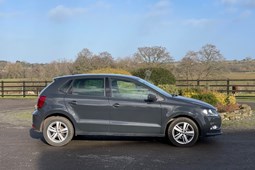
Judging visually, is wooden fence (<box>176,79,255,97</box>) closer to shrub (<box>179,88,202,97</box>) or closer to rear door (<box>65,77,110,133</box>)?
shrub (<box>179,88,202,97</box>)

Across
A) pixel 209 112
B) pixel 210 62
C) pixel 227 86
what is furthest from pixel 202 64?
pixel 209 112

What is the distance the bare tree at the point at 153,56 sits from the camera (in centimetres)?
3506

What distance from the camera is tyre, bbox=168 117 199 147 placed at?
8117mm

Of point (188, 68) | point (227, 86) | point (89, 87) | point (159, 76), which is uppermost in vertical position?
point (188, 68)

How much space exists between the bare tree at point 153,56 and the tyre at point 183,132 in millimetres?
26978

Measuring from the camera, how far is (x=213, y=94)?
14703 mm

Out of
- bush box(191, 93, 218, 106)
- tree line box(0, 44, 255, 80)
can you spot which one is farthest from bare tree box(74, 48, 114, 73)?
bush box(191, 93, 218, 106)

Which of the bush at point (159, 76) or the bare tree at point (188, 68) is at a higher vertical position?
the bare tree at point (188, 68)

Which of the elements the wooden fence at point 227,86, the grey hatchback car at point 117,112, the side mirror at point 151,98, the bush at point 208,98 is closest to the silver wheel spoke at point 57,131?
the grey hatchback car at point 117,112

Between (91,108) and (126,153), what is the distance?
1403mm

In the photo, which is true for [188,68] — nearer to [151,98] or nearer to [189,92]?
[189,92]

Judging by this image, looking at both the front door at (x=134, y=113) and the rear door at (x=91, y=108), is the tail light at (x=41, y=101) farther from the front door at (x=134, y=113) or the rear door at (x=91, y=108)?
the front door at (x=134, y=113)

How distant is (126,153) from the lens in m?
7.54

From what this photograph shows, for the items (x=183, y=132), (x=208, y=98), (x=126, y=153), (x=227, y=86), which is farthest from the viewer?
(x=227, y=86)
